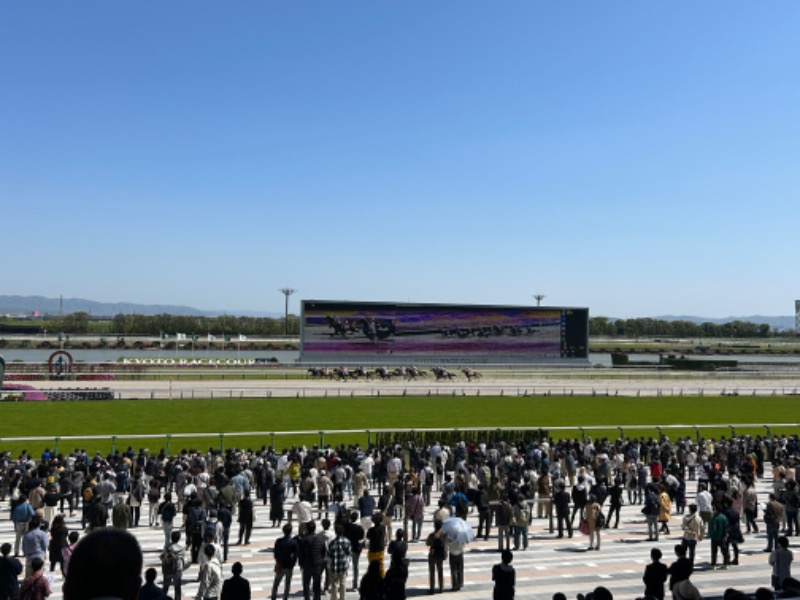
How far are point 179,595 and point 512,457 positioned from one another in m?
12.8

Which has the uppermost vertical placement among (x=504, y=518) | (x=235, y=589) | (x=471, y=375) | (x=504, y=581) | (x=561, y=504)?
(x=235, y=589)

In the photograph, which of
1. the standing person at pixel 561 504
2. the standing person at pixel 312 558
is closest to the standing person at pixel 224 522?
the standing person at pixel 312 558

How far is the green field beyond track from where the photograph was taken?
30656 mm

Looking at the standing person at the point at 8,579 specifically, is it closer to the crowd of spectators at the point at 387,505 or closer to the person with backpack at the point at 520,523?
the crowd of spectators at the point at 387,505

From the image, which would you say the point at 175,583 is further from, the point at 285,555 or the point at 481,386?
the point at 481,386

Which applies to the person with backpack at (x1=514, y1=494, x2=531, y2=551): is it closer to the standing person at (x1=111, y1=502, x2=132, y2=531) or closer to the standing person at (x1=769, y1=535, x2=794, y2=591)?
the standing person at (x1=769, y1=535, x2=794, y2=591)

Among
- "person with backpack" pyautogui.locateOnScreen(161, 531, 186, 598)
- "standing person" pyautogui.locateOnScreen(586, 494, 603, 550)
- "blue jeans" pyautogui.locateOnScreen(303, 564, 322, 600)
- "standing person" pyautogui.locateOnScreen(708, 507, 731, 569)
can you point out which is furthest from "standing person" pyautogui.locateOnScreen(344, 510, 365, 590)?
"standing person" pyautogui.locateOnScreen(708, 507, 731, 569)

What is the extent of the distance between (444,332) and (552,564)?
6880 centimetres

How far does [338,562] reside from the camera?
1048 cm

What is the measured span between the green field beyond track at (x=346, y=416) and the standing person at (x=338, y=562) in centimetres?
1856

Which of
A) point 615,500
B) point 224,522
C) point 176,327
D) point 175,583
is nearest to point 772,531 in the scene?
point 615,500

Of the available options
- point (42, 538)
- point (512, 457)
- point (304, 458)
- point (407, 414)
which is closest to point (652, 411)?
point (407, 414)

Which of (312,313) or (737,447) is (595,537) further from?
(312,313)

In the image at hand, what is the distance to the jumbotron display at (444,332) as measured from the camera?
7825 centimetres
